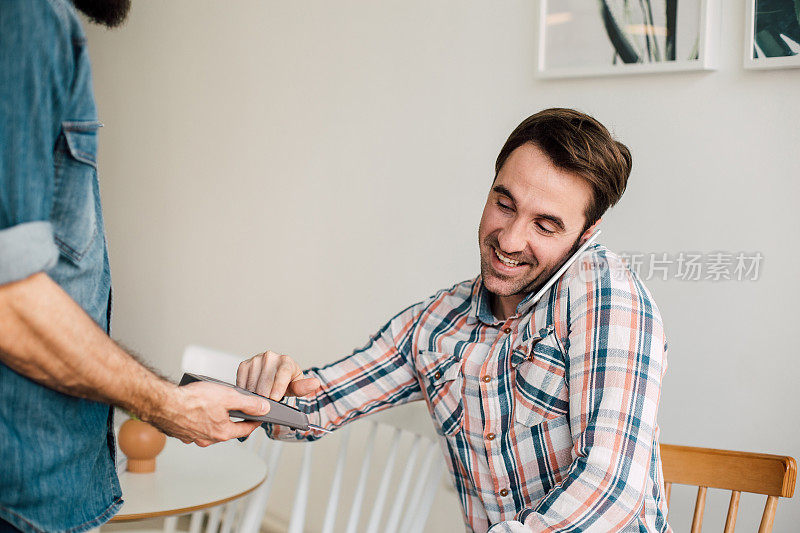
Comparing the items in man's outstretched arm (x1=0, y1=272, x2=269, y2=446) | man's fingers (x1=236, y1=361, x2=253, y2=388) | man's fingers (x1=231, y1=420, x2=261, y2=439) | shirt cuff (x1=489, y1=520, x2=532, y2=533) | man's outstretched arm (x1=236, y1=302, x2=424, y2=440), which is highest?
man's outstretched arm (x1=0, y1=272, x2=269, y2=446)

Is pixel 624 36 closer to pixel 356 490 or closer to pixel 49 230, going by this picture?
pixel 356 490

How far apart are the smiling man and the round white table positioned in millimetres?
188

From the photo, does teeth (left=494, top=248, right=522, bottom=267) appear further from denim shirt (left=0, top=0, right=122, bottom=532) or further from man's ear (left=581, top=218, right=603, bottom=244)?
denim shirt (left=0, top=0, right=122, bottom=532)

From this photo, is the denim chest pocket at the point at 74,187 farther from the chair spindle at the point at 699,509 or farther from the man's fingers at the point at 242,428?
the chair spindle at the point at 699,509

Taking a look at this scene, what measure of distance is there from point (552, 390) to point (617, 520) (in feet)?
0.75

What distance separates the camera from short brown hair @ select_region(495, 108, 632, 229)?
1.33m

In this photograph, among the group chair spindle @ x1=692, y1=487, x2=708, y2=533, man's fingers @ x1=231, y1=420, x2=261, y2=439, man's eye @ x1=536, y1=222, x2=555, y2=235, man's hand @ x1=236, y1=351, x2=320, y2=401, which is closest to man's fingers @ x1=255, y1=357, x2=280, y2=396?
man's hand @ x1=236, y1=351, x2=320, y2=401

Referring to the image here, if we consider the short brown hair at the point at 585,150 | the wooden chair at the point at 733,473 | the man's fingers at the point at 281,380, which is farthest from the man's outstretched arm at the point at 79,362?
the wooden chair at the point at 733,473

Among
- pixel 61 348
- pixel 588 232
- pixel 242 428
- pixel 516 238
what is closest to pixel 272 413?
pixel 242 428

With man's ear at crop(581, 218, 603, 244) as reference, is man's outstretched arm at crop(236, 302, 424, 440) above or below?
below

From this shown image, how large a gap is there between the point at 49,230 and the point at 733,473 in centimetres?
117

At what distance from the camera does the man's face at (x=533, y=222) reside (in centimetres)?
135

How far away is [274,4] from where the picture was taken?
8.22 feet

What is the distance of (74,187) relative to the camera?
0.81 meters
